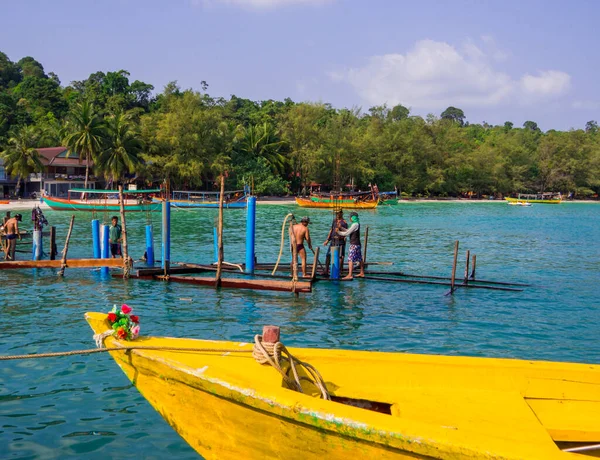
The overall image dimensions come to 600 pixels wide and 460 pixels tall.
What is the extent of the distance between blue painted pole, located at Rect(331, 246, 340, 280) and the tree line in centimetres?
4959

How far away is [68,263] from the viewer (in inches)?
703

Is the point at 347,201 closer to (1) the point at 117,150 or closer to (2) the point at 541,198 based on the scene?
(1) the point at 117,150

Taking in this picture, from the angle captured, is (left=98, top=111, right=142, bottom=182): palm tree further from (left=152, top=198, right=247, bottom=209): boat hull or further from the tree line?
(left=152, top=198, right=247, bottom=209): boat hull

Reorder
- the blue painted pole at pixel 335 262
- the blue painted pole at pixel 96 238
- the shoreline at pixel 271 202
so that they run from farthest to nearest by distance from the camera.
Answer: the shoreline at pixel 271 202 < the blue painted pole at pixel 96 238 < the blue painted pole at pixel 335 262

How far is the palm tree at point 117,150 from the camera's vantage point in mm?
63375

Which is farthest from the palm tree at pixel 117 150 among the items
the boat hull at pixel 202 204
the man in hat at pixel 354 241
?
the man in hat at pixel 354 241

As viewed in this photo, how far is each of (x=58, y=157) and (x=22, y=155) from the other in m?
5.37

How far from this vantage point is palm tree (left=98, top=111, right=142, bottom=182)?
208 ft

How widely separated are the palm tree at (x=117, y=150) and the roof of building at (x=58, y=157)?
530 cm

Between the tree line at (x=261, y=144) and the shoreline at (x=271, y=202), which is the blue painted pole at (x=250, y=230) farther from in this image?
the tree line at (x=261, y=144)

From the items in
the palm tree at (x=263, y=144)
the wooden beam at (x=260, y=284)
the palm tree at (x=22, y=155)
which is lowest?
the wooden beam at (x=260, y=284)

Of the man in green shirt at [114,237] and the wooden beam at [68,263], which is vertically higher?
the man in green shirt at [114,237]

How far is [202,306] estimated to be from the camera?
14.9m

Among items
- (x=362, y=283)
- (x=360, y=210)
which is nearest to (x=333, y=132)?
(x=360, y=210)
